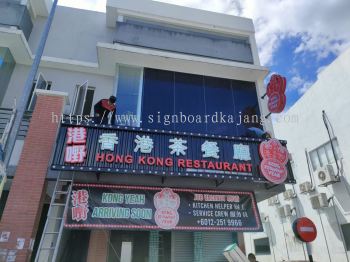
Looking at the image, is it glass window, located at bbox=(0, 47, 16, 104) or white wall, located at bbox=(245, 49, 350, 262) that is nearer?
glass window, located at bbox=(0, 47, 16, 104)

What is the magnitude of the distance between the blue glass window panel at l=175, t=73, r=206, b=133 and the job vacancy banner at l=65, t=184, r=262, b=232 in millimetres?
2771

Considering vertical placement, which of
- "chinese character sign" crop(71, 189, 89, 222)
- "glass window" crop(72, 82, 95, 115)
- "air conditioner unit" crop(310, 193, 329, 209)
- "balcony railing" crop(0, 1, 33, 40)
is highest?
"balcony railing" crop(0, 1, 33, 40)

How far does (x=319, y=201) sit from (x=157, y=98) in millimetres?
10240

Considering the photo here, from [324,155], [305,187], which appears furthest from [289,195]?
[324,155]

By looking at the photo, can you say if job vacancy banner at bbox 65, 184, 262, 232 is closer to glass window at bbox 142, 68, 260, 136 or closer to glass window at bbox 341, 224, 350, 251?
glass window at bbox 142, 68, 260, 136

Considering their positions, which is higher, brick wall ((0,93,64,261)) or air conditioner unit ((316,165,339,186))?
A: air conditioner unit ((316,165,339,186))

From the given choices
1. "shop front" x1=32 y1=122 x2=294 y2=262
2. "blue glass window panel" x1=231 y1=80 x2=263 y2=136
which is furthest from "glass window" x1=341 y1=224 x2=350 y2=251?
"shop front" x1=32 y1=122 x2=294 y2=262

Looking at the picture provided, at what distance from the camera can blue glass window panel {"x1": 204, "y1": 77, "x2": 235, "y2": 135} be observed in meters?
10.7

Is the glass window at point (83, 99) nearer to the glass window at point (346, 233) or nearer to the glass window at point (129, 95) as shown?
the glass window at point (129, 95)

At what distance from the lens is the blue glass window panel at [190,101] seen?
1048 cm

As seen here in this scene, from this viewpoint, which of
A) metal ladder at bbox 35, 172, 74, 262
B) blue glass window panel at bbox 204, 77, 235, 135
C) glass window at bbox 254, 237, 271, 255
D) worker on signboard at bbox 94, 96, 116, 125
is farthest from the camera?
glass window at bbox 254, 237, 271, 255

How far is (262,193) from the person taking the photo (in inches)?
370

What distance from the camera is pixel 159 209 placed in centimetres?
785

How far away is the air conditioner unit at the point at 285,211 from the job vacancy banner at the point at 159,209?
1025 centimetres
